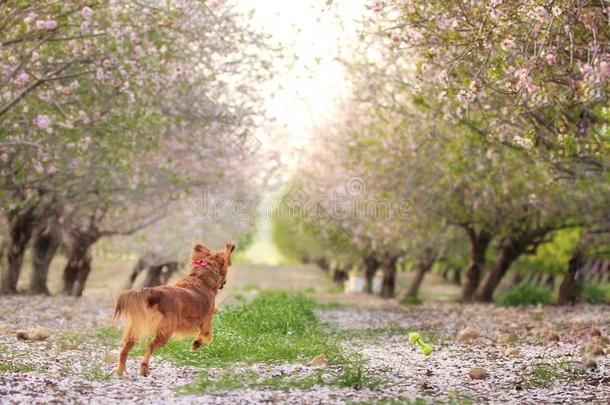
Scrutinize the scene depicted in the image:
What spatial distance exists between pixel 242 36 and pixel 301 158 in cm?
2479

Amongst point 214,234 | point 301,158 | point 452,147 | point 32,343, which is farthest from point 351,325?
point 301,158

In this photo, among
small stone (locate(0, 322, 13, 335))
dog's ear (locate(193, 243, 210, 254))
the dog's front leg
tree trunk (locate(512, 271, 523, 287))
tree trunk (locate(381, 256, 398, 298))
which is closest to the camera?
the dog's front leg

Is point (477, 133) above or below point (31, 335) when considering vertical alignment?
above

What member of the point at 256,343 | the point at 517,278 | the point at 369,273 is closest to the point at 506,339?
the point at 256,343

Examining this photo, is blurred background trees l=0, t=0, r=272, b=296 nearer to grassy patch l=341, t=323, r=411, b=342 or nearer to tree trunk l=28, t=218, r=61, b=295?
tree trunk l=28, t=218, r=61, b=295

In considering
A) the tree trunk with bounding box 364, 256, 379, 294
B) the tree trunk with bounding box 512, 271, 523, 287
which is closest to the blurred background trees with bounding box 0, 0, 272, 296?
the tree trunk with bounding box 364, 256, 379, 294

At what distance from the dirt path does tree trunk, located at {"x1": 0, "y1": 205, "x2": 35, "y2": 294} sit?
365 inches

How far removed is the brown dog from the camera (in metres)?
10.1

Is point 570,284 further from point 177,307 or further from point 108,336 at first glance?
point 177,307

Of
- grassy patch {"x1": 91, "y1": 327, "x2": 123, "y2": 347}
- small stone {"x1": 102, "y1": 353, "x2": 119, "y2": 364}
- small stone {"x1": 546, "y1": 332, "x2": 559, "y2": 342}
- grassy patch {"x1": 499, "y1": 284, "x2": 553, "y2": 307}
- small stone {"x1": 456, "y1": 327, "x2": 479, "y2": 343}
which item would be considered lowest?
grassy patch {"x1": 91, "y1": 327, "x2": 123, "y2": 347}

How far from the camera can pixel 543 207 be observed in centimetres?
2917

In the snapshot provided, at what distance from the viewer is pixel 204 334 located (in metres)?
11.6

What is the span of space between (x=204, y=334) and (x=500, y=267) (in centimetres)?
2528

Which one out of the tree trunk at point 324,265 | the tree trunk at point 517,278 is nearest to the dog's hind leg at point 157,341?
the tree trunk at point 517,278
